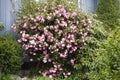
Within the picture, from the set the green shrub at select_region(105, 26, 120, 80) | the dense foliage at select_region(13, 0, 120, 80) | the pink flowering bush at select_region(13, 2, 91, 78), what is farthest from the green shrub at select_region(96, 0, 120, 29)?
the green shrub at select_region(105, 26, 120, 80)

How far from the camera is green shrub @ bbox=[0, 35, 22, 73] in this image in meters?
7.57

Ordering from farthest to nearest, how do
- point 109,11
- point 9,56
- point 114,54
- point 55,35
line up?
point 109,11 → point 55,35 → point 9,56 → point 114,54

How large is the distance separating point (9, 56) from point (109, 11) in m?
4.49

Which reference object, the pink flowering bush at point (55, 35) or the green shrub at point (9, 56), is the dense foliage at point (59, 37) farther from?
the green shrub at point (9, 56)

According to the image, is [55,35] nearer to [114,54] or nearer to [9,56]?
[9,56]

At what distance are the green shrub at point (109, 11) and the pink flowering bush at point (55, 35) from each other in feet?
8.70

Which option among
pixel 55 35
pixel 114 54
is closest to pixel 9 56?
pixel 55 35

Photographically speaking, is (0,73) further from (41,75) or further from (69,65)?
(69,65)

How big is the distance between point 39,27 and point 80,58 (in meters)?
1.19

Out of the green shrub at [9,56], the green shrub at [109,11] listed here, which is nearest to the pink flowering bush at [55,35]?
the green shrub at [9,56]

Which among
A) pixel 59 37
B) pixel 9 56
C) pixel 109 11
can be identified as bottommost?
pixel 9 56

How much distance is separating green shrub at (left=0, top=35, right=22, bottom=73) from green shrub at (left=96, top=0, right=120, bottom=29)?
12.7 feet

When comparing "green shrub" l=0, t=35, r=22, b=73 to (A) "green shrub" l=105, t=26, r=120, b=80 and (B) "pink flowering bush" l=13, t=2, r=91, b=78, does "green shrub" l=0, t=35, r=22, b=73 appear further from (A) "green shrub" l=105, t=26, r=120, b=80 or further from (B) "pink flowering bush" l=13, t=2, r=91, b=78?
(A) "green shrub" l=105, t=26, r=120, b=80

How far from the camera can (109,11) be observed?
1102 cm
